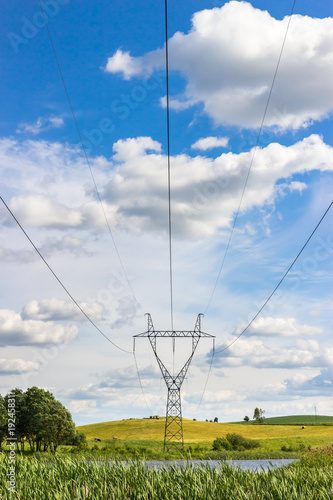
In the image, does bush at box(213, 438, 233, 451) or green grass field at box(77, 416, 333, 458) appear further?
green grass field at box(77, 416, 333, 458)

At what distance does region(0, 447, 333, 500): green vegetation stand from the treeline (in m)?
69.0

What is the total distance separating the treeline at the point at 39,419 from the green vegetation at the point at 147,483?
69010 millimetres

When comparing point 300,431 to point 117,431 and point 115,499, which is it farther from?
point 115,499

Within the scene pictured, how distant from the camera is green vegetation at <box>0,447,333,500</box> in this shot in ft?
54.1

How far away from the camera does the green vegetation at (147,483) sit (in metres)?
16.5

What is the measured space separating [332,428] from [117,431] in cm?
6317

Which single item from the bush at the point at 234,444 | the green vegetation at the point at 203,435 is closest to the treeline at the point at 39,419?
the green vegetation at the point at 203,435

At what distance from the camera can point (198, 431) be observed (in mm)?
149375

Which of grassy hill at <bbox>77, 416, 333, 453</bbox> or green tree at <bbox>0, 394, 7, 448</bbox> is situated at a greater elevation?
green tree at <bbox>0, 394, 7, 448</bbox>

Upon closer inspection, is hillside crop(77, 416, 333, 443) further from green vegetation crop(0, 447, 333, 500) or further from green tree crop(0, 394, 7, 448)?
green vegetation crop(0, 447, 333, 500)

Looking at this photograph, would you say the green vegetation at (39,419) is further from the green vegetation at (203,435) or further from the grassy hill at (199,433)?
the grassy hill at (199,433)

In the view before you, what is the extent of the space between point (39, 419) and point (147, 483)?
7506 cm

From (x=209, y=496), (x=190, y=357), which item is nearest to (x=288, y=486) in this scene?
(x=209, y=496)

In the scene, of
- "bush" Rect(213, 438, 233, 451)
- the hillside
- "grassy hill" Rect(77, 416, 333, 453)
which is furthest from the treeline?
the hillside
